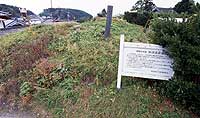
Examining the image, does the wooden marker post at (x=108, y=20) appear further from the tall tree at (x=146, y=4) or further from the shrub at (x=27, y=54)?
the tall tree at (x=146, y=4)

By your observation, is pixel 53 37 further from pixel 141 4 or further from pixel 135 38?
pixel 141 4

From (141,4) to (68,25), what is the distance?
11.7 metres

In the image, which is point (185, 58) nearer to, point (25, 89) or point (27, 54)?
point (25, 89)

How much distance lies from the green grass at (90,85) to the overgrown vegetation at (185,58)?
318 mm

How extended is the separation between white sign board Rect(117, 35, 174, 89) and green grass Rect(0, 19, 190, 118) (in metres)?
0.35

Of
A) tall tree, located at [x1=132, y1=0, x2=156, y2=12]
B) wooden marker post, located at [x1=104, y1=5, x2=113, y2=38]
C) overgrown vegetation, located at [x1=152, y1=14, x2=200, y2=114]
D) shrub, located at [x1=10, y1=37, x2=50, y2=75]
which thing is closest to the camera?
overgrown vegetation, located at [x1=152, y1=14, x2=200, y2=114]

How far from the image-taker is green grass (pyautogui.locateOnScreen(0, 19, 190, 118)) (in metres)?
5.78

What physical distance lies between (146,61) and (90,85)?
1.39 m

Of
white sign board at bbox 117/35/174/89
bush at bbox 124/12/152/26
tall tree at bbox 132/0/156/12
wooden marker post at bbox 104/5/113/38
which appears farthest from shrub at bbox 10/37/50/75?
tall tree at bbox 132/0/156/12

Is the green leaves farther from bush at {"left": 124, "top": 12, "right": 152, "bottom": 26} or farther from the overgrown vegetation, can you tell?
bush at {"left": 124, "top": 12, "right": 152, "bottom": 26}

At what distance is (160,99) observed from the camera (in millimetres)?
5883

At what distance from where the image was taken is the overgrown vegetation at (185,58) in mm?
5336

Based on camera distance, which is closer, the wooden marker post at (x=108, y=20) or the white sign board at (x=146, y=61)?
the white sign board at (x=146, y=61)

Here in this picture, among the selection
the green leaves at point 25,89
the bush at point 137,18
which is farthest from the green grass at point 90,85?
the bush at point 137,18
